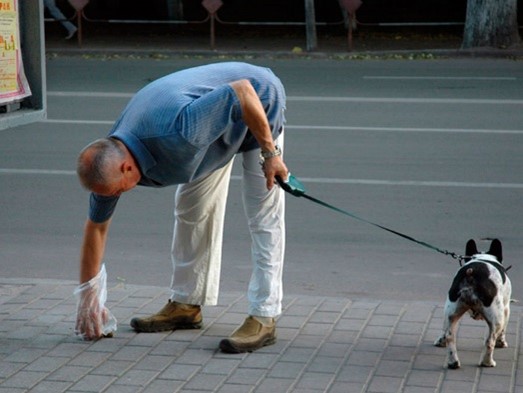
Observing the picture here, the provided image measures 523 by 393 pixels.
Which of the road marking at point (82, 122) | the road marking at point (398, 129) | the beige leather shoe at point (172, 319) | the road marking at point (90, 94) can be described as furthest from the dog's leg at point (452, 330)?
the road marking at point (90, 94)

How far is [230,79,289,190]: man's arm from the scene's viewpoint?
16.7 feet

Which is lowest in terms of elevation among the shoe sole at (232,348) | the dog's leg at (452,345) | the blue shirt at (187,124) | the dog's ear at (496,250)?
the shoe sole at (232,348)

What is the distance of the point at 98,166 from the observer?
4914 mm

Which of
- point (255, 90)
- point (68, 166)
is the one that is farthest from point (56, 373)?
point (68, 166)

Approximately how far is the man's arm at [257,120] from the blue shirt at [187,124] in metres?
0.04

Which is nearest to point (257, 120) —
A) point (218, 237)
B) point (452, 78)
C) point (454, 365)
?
point (218, 237)

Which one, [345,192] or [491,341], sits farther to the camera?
[345,192]

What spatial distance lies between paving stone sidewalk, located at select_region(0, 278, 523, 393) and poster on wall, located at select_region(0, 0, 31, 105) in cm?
117

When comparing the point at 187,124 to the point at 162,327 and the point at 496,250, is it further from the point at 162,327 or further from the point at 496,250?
the point at 496,250

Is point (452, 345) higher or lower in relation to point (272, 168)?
lower

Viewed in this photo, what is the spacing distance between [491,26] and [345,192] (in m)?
13.1

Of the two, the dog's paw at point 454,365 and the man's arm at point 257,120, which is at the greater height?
the man's arm at point 257,120

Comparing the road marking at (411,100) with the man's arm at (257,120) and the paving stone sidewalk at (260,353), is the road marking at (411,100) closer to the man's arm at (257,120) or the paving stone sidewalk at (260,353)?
the paving stone sidewalk at (260,353)

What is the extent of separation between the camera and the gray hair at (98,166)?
492cm
